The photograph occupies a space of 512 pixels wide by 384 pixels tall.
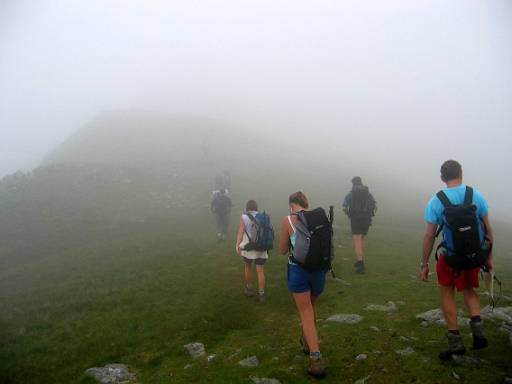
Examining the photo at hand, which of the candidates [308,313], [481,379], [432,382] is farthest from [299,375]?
[481,379]

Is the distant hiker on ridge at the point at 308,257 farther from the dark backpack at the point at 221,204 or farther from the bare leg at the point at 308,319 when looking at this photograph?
the dark backpack at the point at 221,204

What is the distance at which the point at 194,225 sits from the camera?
40875mm

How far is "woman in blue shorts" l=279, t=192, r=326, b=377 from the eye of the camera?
26.2 ft

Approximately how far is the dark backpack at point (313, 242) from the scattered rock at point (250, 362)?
3084mm

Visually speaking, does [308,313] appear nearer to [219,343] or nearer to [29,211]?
[219,343]

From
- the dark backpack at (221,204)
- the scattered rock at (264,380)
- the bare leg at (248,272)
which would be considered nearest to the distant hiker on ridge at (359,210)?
the bare leg at (248,272)

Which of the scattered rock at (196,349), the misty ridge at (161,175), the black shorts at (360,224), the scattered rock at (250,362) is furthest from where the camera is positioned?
the misty ridge at (161,175)

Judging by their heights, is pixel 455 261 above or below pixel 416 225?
above

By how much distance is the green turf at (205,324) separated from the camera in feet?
28.4

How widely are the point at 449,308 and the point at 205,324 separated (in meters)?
7.96

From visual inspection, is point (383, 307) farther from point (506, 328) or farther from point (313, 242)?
point (313, 242)

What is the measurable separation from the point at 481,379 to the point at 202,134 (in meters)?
77.3

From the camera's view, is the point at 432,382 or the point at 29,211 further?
the point at 29,211

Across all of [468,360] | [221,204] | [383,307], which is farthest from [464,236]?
[221,204]
